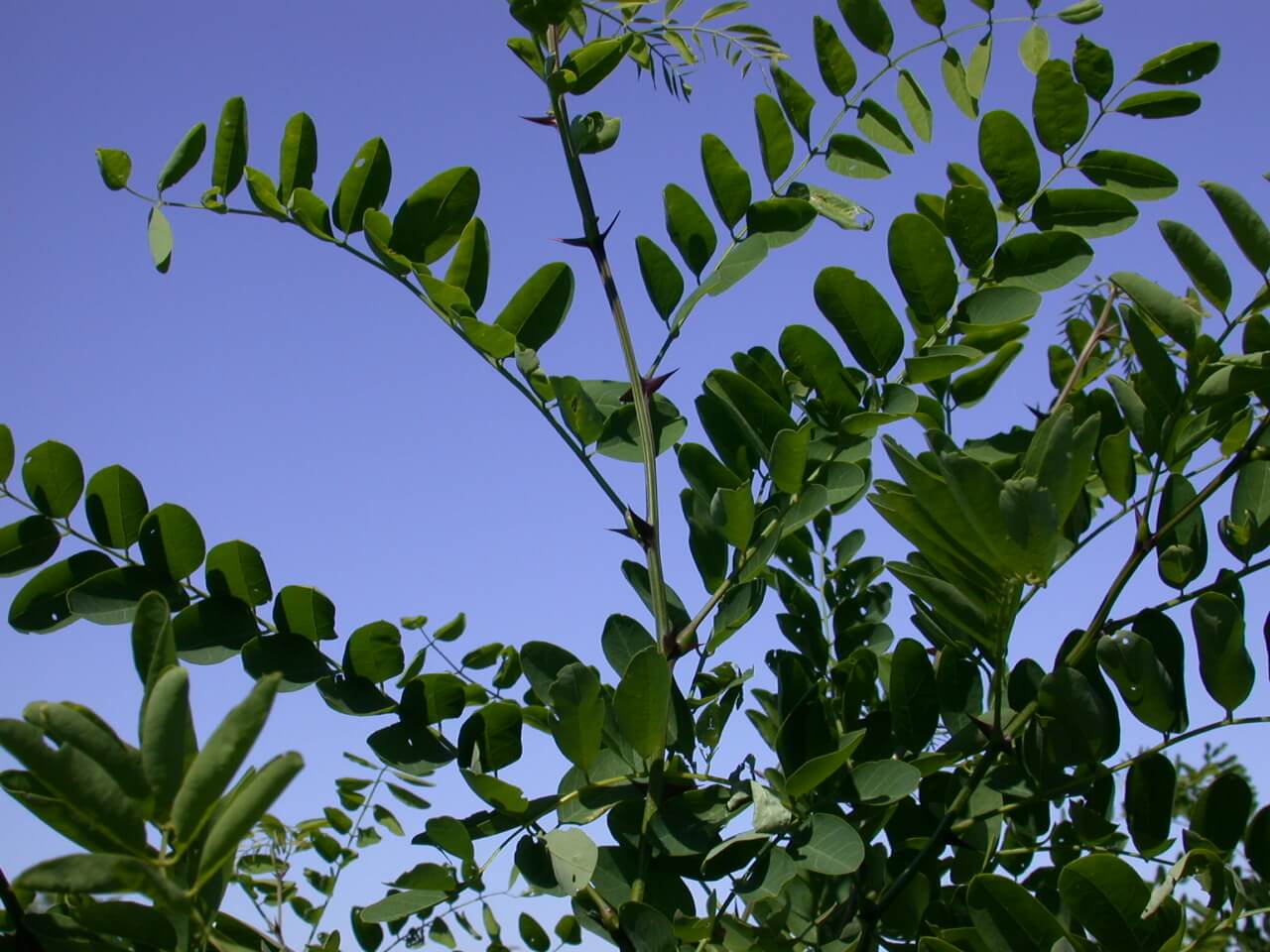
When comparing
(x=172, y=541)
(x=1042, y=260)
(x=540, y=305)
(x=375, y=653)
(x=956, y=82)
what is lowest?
(x=375, y=653)

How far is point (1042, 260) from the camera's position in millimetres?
1208

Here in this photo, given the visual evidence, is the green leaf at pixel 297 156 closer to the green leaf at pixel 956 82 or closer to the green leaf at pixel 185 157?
the green leaf at pixel 185 157

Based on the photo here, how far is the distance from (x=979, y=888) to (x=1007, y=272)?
0.62m

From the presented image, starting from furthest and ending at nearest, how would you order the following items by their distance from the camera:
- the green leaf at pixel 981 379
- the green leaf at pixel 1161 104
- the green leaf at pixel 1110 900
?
the green leaf at pixel 981 379
the green leaf at pixel 1161 104
the green leaf at pixel 1110 900

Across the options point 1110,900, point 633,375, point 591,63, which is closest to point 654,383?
point 633,375

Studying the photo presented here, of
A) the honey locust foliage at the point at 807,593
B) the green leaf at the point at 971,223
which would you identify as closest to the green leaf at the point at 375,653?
the honey locust foliage at the point at 807,593

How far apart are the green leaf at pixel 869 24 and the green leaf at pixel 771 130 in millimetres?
176

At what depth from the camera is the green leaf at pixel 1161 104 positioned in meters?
1.32

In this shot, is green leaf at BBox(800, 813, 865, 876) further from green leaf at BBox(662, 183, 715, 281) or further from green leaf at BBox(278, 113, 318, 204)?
green leaf at BBox(278, 113, 318, 204)

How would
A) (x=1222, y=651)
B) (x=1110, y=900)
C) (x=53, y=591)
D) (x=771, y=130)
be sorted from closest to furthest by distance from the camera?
1. (x=1110, y=900)
2. (x=1222, y=651)
3. (x=53, y=591)
4. (x=771, y=130)

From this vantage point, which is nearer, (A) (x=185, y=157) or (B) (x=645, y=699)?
(B) (x=645, y=699)

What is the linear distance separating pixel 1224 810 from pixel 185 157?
3.97 feet

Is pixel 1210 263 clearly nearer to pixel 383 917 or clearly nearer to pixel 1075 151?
pixel 1075 151

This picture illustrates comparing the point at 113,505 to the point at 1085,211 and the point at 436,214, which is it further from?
the point at 1085,211
